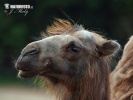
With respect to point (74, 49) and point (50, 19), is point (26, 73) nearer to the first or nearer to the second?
point (74, 49)

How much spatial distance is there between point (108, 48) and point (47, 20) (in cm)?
1325

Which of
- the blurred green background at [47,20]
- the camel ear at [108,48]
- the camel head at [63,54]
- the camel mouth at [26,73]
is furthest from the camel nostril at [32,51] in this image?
the blurred green background at [47,20]

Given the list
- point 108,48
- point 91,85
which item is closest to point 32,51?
point 91,85

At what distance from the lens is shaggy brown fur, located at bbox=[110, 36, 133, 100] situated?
7043mm

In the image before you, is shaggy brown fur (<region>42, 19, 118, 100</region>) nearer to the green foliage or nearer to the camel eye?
the camel eye

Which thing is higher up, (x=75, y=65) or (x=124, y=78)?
(x=75, y=65)

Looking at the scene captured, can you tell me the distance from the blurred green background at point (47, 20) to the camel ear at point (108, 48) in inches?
481

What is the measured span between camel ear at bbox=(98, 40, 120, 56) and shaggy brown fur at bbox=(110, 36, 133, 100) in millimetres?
750

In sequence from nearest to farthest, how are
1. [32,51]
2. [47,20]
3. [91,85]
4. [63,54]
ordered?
[32,51] < [63,54] < [91,85] < [47,20]

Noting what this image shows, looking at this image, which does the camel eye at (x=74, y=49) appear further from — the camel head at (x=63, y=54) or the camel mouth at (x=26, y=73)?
the camel mouth at (x=26, y=73)

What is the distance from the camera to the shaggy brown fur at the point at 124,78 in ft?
23.1

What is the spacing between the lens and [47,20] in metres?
19.5

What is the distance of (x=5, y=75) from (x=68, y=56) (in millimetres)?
14098

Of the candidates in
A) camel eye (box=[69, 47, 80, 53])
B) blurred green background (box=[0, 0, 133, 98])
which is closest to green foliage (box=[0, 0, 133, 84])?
blurred green background (box=[0, 0, 133, 98])
